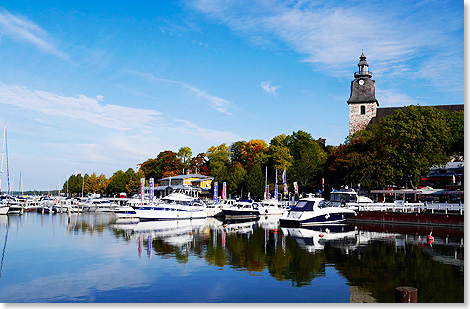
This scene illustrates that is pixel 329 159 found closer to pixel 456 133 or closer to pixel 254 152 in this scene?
pixel 456 133

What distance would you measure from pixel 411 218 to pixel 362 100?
6606 centimetres

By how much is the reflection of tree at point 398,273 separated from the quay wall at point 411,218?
49.5ft

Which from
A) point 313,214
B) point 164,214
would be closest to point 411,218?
point 313,214

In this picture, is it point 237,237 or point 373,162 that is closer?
point 237,237

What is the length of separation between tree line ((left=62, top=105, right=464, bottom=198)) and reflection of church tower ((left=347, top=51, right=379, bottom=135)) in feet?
31.8

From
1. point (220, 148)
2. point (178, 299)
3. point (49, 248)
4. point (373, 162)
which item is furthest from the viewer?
point (220, 148)

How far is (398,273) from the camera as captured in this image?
2081 cm

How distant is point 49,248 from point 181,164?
99.0m

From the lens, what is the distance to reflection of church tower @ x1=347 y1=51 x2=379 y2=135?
10581 centimetres

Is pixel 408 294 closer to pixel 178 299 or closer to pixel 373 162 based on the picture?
pixel 178 299

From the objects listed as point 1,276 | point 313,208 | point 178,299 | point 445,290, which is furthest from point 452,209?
point 1,276

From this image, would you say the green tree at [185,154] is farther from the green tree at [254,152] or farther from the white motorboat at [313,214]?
the white motorboat at [313,214]

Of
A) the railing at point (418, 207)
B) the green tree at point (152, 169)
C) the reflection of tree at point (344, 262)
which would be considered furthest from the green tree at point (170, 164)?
the reflection of tree at point (344, 262)

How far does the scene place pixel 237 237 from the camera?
37.5 meters
